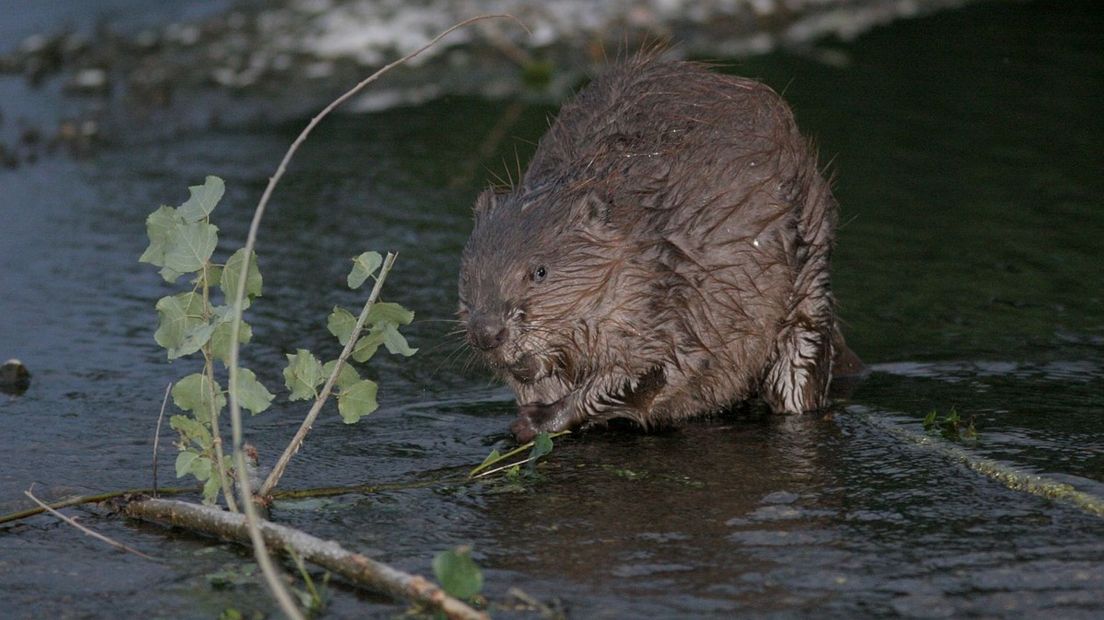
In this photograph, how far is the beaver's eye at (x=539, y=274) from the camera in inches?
175

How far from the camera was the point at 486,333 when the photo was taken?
432cm

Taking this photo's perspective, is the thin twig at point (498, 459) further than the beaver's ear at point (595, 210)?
No

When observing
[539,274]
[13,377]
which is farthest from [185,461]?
[13,377]

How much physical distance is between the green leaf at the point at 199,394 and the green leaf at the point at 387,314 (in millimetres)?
450

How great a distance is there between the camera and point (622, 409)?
4664 millimetres

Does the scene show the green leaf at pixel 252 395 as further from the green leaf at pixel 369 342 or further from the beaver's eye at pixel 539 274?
the beaver's eye at pixel 539 274

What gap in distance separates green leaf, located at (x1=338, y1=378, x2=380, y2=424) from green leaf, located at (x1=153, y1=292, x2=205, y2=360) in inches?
17.3

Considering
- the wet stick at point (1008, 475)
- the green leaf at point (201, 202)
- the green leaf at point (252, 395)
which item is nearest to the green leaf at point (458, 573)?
the green leaf at point (252, 395)

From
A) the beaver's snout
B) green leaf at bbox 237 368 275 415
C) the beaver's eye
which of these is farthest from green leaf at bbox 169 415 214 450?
the beaver's eye

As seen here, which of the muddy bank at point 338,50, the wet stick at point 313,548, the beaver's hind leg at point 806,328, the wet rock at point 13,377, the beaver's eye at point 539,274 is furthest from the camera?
the muddy bank at point 338,50

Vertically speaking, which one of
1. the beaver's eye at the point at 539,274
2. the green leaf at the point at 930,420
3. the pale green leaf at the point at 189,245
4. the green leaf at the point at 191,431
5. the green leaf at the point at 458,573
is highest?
the pale green leaf at the point at 189,245

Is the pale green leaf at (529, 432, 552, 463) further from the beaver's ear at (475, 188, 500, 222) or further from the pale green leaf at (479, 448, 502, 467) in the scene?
Result: the beaver's ear at (475, 188, 500, 222)

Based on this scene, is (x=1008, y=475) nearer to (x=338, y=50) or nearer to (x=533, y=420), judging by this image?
(x=533, y=420)

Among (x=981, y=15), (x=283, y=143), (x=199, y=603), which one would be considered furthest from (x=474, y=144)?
(x=199, y=603)
